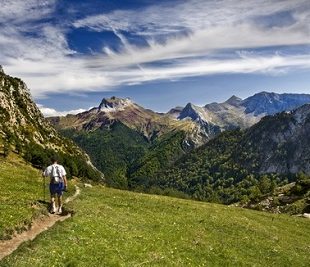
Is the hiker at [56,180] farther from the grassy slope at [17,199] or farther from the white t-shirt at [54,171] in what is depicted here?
the grassy slope at [17,199]

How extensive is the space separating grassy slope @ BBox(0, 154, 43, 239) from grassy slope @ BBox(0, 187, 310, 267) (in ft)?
9.13

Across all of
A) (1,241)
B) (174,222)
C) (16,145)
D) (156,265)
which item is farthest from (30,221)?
(16,145)

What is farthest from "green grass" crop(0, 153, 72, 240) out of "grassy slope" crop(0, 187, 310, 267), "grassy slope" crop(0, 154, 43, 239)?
"grassy slope" crop(0, 187, 310, 267)

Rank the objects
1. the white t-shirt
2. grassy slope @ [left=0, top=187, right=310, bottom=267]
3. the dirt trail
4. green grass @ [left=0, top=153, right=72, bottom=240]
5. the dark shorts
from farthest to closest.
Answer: the white t-shirt
the dark shorts
green grass @ [left=0, top=153, right=72, bottom=240]
the dirt trail
grassy slope @ [left=0, top=187, right=310, bottom=267]

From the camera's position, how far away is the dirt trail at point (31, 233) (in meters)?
26.6

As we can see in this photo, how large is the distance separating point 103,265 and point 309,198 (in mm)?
85823

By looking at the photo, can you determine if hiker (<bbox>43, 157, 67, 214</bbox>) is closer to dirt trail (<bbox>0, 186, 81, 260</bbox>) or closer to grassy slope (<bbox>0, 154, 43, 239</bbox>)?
grassy slope (<bbox>0, 154, 43, 239</bbox>)

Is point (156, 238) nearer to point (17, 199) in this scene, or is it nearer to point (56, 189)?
point (56, 189)

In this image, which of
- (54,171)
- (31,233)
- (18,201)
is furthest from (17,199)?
(31,233)

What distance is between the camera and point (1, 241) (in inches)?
1096

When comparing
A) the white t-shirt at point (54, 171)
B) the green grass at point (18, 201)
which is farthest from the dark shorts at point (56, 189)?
the green grass at point (18, 201)

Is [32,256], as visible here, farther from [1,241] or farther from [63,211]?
[63,211]

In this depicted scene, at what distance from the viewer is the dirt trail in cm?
2662

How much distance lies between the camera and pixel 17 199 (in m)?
39.2
